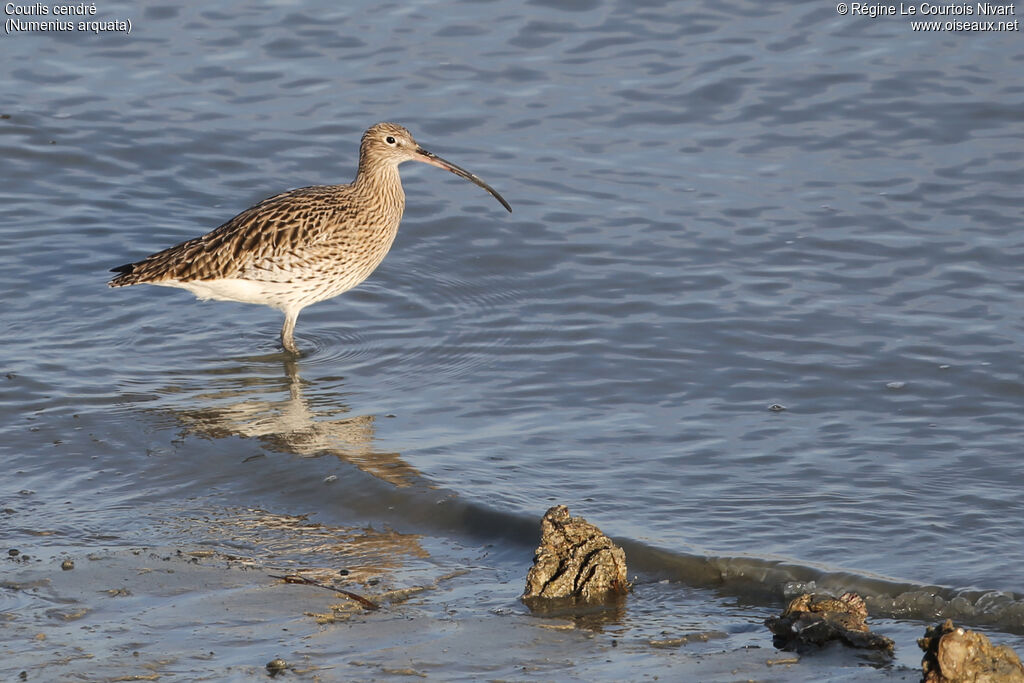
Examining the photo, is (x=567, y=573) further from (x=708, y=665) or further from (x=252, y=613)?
(x=252, y=613)

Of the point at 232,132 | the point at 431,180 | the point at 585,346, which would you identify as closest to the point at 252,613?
the point at 585,346

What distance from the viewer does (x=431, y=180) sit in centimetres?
1205

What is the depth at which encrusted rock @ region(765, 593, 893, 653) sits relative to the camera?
5312mm

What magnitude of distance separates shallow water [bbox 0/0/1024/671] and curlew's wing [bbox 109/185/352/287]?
16.0 inches

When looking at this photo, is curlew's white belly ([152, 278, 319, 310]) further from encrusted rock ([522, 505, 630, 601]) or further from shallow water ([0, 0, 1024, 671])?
encrusted rock ([522, 505, 630, 601])

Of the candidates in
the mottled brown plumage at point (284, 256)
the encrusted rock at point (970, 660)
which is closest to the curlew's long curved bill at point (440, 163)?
the mottled brown plumage at point (284, 256)

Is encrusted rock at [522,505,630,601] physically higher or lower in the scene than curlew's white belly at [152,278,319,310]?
lower

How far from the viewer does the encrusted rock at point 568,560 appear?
5688 mm

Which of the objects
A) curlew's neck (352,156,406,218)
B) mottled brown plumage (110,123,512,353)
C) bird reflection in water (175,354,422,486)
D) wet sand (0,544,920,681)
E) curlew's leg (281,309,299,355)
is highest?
curlew's neck (352,156,406,218)

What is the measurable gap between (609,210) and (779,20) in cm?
405

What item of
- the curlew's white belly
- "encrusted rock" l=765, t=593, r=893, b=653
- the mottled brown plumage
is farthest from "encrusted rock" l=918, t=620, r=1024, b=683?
the curlew's white belly

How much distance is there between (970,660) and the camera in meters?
4.61

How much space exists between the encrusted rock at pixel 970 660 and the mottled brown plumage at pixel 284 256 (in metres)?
5.47

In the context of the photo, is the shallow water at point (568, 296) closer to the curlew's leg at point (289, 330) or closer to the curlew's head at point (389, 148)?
the curlew's leg at point (289, 330)
